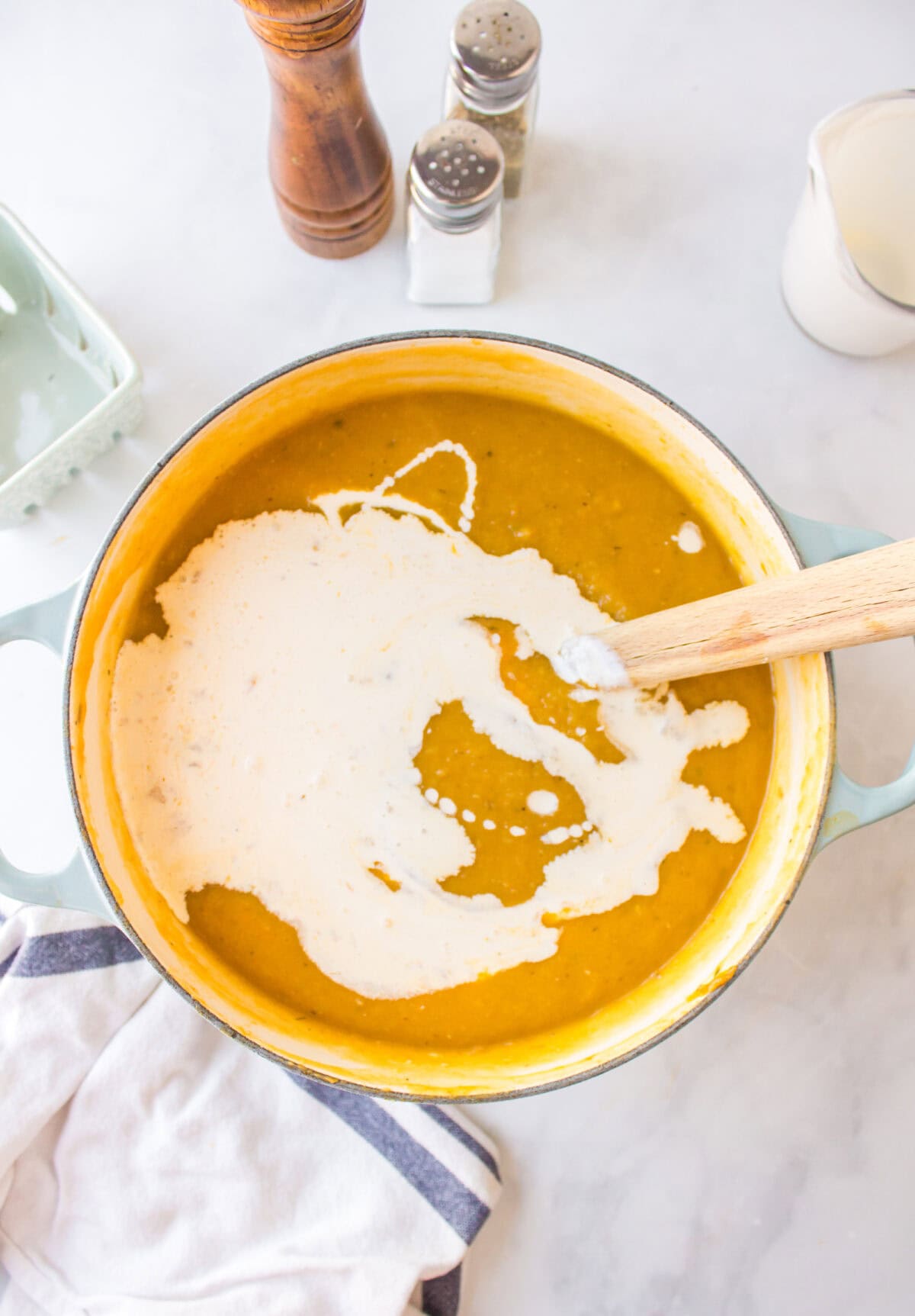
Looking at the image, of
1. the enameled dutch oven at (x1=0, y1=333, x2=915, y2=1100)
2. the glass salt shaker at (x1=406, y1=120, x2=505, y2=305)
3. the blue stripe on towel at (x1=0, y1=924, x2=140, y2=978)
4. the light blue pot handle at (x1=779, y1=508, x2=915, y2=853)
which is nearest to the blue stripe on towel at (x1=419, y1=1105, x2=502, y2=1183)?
the enameled dutch oven at (x1=0, y1=333, x2=915, y2=1100)

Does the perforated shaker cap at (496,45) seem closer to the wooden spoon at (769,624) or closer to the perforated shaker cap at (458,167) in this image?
the perforated shaker cap at (458,167)

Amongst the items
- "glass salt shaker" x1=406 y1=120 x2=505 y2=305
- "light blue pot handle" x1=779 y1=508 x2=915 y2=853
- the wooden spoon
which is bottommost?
"light blue pot handle" x1=779 y1=508 x2=915 y2=853

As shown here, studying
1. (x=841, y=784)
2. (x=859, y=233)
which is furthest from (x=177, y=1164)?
(x=859, y=233)

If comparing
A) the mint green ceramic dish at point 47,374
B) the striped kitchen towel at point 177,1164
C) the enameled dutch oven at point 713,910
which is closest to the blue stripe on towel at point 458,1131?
the striped kitchen towel at point 177,1164

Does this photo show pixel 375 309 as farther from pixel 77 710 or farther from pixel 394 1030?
pixel 394 1030

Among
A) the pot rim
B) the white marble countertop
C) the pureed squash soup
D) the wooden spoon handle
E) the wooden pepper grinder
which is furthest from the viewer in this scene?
the white marble countertop

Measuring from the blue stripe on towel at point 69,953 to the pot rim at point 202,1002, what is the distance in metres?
0.19

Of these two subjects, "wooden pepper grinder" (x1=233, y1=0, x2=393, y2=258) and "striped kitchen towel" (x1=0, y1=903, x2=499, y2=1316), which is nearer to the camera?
"wooden pepper grinder" (x1=233, y1=0, x2=393, y2=258)

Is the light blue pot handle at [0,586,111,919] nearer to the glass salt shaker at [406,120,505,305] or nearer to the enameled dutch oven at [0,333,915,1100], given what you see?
the enameled dutch oven at [0,333,915,1100]

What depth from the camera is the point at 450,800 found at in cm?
115

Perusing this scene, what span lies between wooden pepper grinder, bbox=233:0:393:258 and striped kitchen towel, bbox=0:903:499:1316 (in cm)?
87

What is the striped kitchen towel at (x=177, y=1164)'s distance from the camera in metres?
1.20

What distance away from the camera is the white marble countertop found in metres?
1.27

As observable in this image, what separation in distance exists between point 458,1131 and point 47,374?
1.05 metres
